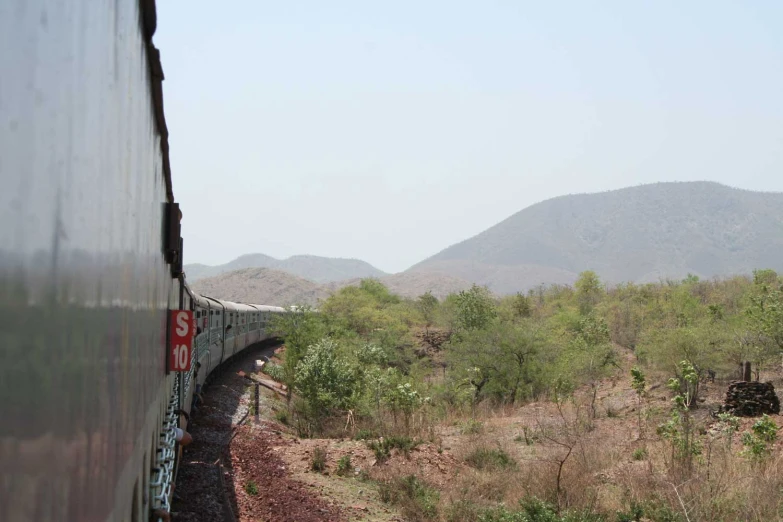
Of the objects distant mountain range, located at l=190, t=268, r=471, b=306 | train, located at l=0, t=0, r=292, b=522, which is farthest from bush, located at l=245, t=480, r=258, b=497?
distant mountain range, located at l=190, t=268, r=471, b=306

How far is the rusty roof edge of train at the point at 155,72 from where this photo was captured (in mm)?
4465

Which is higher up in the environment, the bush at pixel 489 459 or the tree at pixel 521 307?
the tree at pixel 521 307

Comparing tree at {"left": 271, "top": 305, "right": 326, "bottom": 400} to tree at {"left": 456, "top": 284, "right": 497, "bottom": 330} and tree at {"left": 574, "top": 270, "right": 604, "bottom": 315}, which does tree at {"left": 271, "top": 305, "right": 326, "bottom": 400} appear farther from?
tree at {"left": 574, "top": 270, "right": 604, "bottom": 315}

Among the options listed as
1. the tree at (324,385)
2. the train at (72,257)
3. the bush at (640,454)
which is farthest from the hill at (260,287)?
the train at (72,257)

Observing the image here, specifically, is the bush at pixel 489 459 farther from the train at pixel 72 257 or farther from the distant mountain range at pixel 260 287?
the distant mountain range at pixel 260 287

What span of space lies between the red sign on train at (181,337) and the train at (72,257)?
335cm

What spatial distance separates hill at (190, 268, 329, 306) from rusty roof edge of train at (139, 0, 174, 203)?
138m

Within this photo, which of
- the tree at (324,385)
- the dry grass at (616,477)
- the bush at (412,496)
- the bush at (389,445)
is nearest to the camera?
the dry grass at (616,477)

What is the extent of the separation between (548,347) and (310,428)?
12331mm

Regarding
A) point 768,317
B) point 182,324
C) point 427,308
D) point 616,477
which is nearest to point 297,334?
point 616,477

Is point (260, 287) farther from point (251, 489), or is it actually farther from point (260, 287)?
point (251, 489)

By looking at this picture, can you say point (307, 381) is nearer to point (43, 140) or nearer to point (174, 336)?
point (174, 336)

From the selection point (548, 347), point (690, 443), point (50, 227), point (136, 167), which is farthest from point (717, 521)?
point (548, 347)

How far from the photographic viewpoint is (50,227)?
1.85 metres
